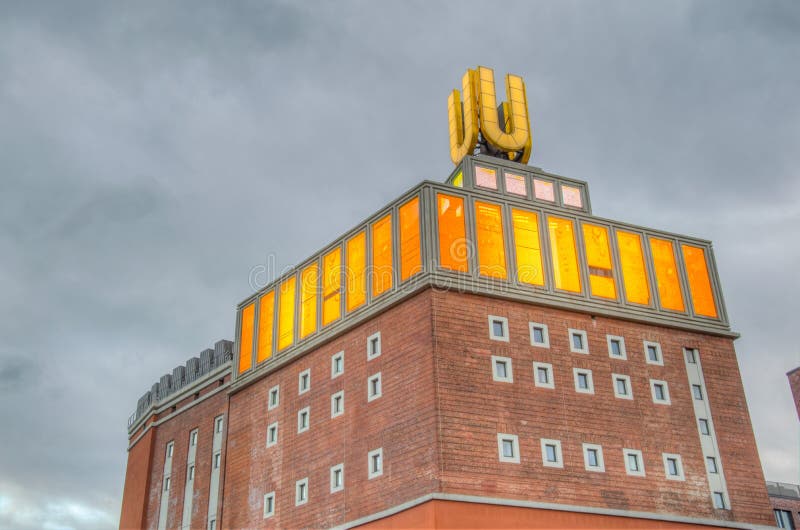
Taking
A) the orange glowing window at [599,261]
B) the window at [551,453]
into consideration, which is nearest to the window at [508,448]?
the window at [551,453]

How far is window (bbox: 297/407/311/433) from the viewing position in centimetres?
4510

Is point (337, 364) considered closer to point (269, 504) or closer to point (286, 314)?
point (286, 314)

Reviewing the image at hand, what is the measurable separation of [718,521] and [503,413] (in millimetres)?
11432

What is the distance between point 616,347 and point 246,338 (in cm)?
2118

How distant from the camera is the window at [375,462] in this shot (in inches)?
1560

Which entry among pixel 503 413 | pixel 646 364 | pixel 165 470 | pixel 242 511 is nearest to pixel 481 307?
pixel 503 413

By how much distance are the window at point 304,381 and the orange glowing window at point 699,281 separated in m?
20.1

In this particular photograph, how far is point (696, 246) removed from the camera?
1959 inches

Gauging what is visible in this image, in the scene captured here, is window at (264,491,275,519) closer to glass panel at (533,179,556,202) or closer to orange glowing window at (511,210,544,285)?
orange glowing window at (511,210,544,285)

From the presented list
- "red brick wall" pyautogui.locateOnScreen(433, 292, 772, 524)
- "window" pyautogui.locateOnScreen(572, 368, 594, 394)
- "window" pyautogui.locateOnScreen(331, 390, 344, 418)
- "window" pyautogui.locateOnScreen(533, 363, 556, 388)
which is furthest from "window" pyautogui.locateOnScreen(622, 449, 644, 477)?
"window" pyautogui.locateOnScreen(331, 390, 344, 418)

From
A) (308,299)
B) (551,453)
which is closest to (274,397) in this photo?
(308,299)

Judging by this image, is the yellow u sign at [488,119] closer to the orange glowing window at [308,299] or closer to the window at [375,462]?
the orange glowing window at [308,299]

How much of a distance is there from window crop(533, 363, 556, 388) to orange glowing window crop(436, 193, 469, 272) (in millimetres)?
5496

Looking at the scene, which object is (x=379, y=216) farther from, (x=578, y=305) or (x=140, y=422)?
(x=140, y=422)
